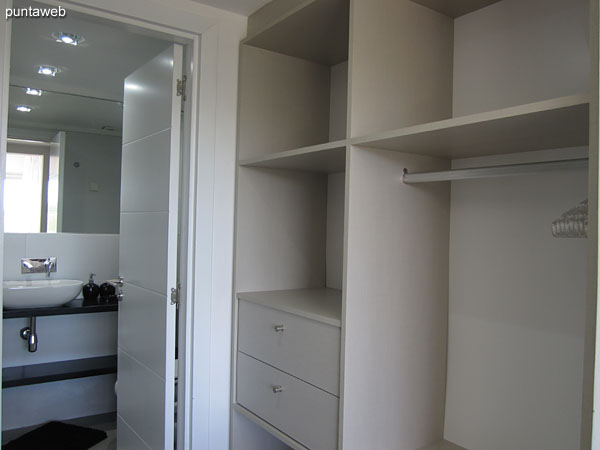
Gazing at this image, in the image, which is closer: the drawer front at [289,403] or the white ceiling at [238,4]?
the drawer front at [289,403]

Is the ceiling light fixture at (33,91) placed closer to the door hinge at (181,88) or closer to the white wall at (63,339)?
the white wall at (63,339)

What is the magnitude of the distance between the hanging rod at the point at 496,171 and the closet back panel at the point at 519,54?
1.13 feet

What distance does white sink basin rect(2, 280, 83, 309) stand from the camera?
270 cm

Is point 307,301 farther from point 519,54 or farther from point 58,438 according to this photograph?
point 58,438

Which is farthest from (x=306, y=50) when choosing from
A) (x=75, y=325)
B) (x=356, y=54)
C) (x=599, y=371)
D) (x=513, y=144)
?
(x=75, y=325)

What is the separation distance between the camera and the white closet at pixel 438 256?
1.40 meters

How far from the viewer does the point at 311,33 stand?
187 cm

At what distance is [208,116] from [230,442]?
1.37 meters

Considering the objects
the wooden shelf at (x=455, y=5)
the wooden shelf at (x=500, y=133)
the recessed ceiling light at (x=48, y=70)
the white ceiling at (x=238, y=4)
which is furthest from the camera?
the recessed ceiling light at (x=48, y=70)

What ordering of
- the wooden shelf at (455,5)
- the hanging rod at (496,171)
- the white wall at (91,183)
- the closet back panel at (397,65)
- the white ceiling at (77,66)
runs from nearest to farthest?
1. the hanging rod at (496,171)
2. the closet back panel at (397,65)
3. the wooden shelf at (455,5)
4. the white ceiling at (77,66)
5. the white wall at (91,183)

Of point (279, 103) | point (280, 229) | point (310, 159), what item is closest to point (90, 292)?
point (280, 229)

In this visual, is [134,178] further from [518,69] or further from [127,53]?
[518,69]

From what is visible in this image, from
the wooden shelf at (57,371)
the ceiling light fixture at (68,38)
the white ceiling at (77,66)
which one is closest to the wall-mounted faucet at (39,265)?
the wooden shelf at (57,371)

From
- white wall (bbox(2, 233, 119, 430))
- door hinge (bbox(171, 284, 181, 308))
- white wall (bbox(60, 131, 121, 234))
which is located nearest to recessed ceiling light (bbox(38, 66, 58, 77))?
white wall (bbox(60, 131, 121, 234))
